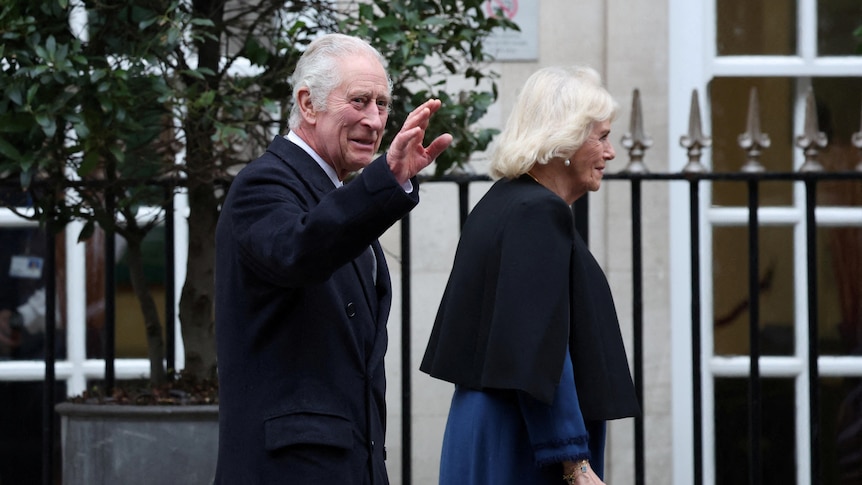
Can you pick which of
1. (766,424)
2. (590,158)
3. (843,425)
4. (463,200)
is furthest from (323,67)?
(843,425)

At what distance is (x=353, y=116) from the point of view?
2822 mm

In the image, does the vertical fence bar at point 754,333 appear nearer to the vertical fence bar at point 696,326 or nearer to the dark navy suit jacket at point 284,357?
the vertical fence bar at point 696,326

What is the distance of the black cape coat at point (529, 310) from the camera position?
312 cm

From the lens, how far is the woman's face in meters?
3.39

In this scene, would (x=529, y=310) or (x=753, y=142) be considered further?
(x=753, y=142)

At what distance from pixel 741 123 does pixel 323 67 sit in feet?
10.5

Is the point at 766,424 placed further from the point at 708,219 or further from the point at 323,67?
the point at 323,67

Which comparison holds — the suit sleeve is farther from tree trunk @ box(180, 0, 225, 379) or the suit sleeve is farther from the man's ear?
tree trunk @ box(180, 0, 225, 379)

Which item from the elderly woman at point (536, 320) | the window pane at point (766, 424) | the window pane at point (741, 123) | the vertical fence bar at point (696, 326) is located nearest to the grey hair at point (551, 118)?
the elderly woman at point (536, 320)

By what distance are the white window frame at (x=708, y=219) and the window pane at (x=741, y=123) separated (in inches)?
1.4

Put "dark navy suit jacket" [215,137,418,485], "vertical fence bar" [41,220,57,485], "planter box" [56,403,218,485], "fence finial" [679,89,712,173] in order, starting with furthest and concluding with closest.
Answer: "fence finial" [679,89,712,173] → "vertical fence bar" [41,220,57,485] → "planter box" [56,403,218,485] → "dark navy suit jacket" [215,137,418,485]

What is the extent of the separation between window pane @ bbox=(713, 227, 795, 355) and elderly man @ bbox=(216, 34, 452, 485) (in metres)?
3.03

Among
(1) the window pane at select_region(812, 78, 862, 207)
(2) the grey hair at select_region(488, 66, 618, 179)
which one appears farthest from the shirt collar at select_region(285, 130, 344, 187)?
(1) the window pane at select_region(812, 78, 862, 207)

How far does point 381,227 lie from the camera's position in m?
2.51
